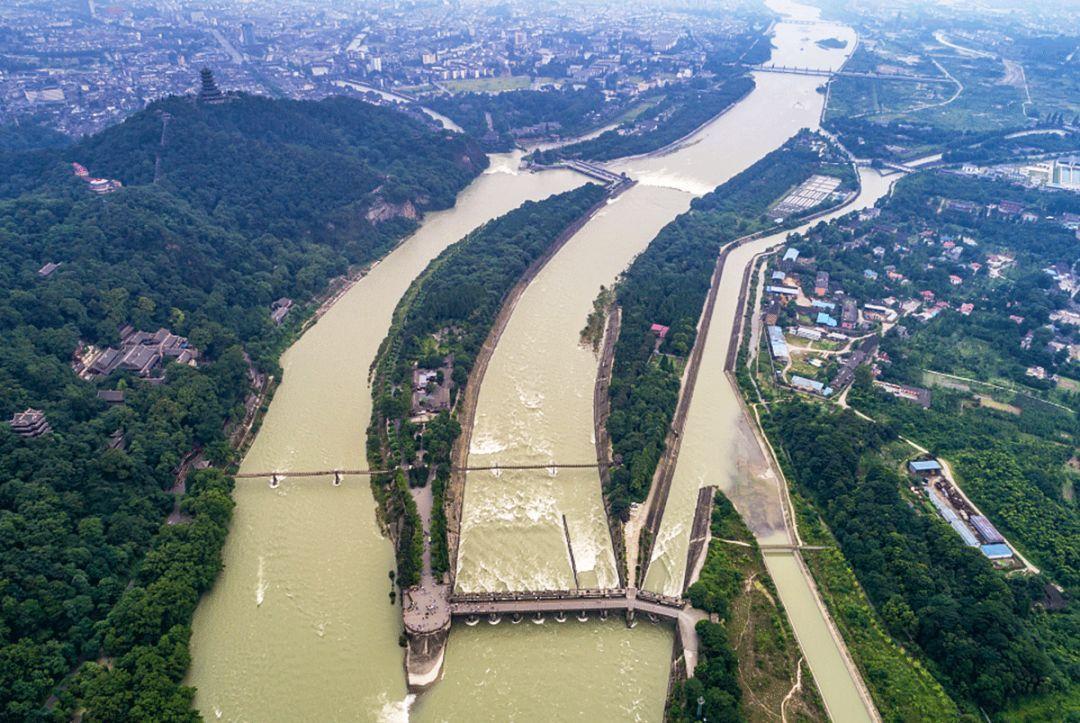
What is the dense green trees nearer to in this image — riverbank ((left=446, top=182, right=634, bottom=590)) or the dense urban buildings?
riverbank ((left=446, top=182, right=634, bottom=590))

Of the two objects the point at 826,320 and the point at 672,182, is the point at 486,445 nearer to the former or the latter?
the point at 826,320

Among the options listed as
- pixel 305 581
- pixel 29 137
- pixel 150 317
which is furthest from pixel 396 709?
pixel 29 137

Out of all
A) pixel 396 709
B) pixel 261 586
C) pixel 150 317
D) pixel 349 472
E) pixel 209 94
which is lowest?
pixel 261 586

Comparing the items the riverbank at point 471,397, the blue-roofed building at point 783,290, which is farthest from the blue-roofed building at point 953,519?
the riverbank at point 471,397

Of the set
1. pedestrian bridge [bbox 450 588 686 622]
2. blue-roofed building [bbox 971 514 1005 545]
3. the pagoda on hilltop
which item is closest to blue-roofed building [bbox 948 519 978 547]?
blue-roofed building [bbox 971 514 1005 545]

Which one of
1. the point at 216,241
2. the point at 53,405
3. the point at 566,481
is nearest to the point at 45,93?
the point at 216,241

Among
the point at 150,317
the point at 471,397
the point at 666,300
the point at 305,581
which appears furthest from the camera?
the point at 666,300
